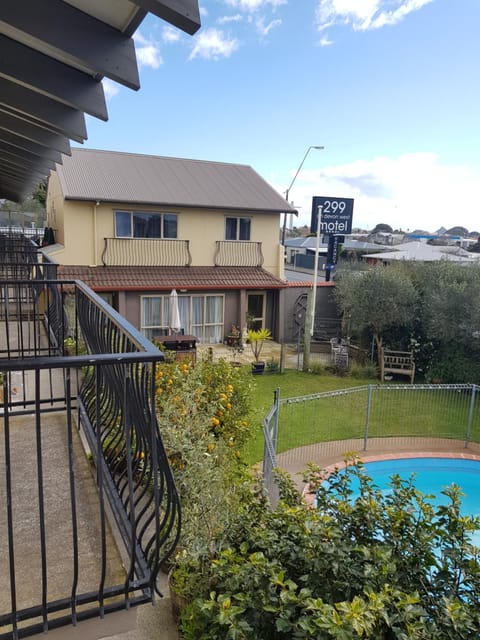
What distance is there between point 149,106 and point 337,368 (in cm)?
1591

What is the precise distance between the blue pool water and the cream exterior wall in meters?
10.6

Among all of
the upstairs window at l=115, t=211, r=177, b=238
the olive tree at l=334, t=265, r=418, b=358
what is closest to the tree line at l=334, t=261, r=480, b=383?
the olive tree at l=334, t=265, r=418, b=358

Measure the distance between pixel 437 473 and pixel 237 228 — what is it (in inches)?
465

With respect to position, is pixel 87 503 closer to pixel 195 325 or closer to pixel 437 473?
pixel 437 473

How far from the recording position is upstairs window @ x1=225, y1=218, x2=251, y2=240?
17.8 metres

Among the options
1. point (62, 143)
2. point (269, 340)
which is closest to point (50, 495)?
point (62, 143)

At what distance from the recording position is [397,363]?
14.7 metres

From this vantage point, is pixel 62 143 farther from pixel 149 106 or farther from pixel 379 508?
pixel 149 106

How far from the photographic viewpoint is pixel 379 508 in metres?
3.09

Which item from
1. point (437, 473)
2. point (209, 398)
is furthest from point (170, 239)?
point (437, 473)

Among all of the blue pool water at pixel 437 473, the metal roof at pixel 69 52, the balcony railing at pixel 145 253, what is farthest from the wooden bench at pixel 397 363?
the metal roof at pixel 69 52

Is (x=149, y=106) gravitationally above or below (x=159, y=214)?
above

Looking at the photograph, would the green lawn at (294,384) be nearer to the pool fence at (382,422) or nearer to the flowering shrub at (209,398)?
the pool fence at (382,422)

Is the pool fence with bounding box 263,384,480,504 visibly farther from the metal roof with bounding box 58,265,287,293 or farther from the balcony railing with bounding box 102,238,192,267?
the balcony railing with bounding box 102,238,192,267
